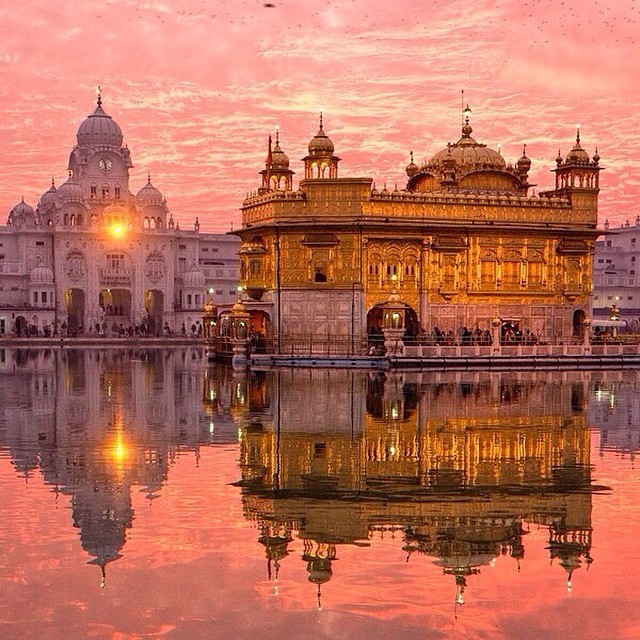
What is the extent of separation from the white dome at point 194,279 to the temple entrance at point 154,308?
236cm

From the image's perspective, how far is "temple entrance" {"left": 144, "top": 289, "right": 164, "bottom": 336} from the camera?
81.0 metres

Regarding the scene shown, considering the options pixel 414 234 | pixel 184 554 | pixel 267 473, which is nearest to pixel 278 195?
pixel 414 234

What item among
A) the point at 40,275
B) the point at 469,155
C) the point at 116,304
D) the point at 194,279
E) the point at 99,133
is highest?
the point at 99,133

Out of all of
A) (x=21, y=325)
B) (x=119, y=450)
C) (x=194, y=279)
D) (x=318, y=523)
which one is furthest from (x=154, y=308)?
(x=318, y=523)

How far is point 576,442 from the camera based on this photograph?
17.2 metres

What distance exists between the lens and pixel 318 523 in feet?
35.1

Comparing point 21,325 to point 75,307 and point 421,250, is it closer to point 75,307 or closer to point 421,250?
point 75,307

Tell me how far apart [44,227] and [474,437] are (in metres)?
67.4

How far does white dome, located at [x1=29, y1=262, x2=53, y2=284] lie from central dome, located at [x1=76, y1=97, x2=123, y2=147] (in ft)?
41.1

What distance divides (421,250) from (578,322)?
355 inches

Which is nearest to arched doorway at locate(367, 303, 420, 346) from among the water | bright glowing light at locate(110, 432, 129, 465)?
the water

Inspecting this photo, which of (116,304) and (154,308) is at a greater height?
(116,304)

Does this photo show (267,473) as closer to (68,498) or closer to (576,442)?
(68,498)

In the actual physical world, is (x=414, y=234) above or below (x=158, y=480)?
above
